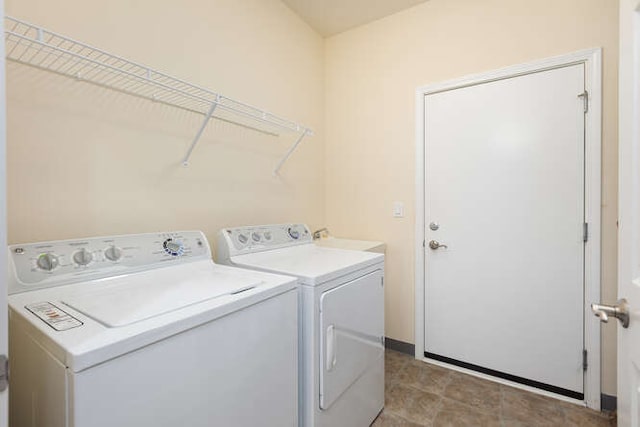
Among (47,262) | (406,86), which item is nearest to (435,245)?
(406,86)

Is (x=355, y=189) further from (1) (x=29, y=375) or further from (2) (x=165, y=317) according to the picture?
(1) (x=29, y=375)

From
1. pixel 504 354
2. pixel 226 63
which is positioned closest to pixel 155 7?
pixel 226 63

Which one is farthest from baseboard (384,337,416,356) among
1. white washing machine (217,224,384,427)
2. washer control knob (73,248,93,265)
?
washer control knob (73,248,93,265)

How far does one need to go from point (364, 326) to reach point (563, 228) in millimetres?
1434

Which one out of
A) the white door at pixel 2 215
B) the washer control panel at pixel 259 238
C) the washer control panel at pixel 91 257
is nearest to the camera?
the white door at pixel 2 215

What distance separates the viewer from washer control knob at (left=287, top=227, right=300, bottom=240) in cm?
207

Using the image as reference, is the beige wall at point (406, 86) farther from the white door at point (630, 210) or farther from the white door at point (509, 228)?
the white door at point (630, 210)

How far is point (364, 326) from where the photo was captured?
5.17ft

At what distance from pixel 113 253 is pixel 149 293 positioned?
1.09ft

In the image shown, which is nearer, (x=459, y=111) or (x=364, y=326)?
(x=364, y=326)

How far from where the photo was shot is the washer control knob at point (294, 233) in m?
2.07

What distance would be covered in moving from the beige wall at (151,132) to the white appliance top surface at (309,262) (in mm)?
348

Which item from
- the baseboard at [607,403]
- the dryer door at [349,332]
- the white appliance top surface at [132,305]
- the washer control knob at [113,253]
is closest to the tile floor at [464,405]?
the baseboard at [607,403]

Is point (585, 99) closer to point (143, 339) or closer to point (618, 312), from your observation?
point (618, 312)
